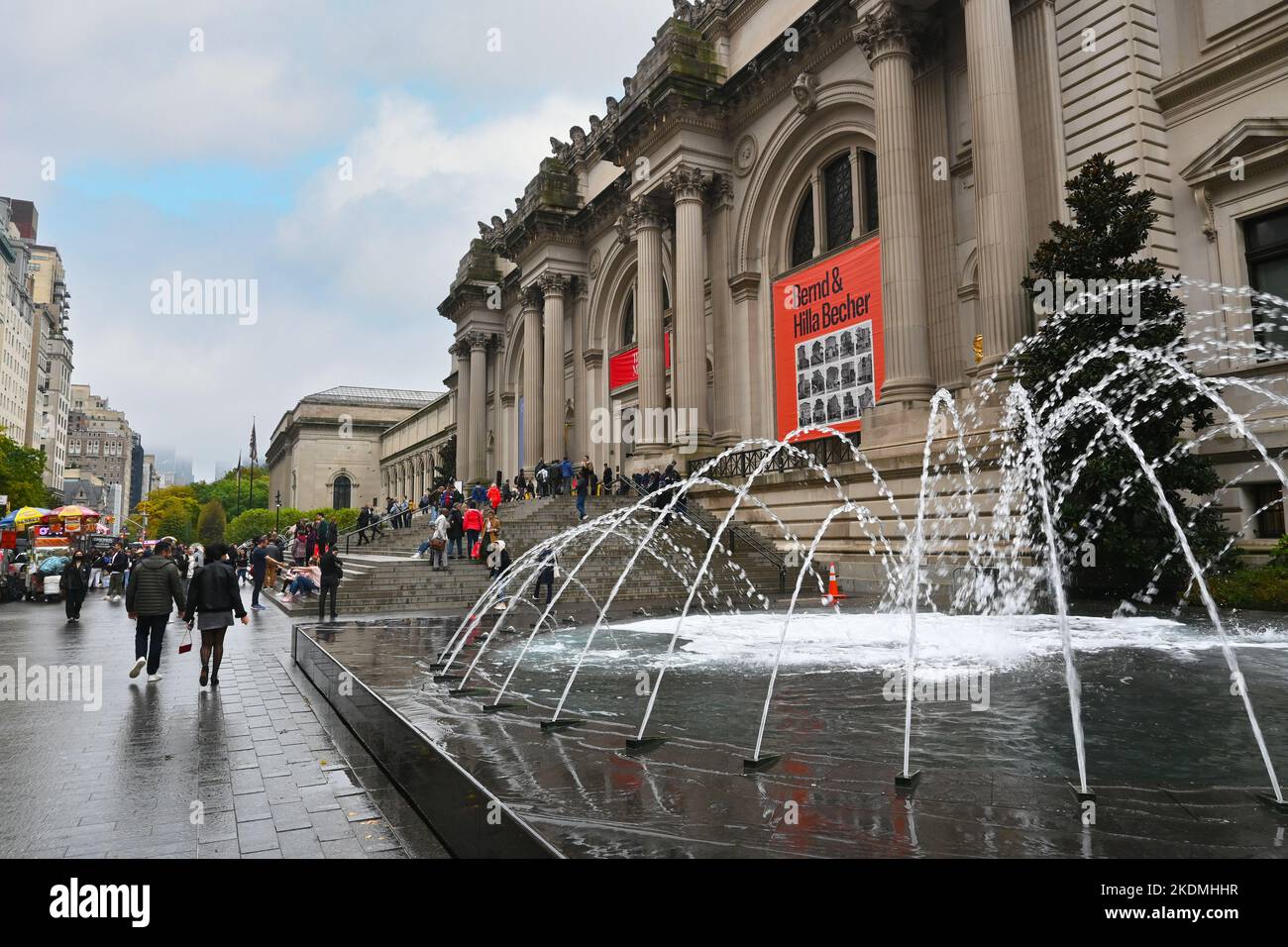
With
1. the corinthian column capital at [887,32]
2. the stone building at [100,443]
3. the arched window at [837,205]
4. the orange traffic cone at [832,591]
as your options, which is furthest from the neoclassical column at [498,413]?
the stone building at [100,443]

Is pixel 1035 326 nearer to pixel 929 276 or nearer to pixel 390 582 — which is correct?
pixel 929 276

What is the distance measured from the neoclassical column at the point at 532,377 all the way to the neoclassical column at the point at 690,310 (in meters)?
14.0

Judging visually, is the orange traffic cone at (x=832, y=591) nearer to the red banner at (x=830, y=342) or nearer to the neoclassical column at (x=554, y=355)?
the red banner at (x=830, y=342)

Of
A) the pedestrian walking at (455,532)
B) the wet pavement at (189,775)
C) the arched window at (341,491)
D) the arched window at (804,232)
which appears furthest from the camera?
the arched window at (341,491)

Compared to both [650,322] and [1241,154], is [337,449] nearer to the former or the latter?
[650,322]

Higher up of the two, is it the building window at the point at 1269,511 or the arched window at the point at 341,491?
the arched window at the point at 341,491

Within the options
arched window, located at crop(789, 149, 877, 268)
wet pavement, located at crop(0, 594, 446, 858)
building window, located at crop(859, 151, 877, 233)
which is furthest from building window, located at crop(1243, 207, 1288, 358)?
wet pavement, located at crop(0, 594, 446, 858)

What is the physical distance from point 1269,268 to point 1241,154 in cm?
230

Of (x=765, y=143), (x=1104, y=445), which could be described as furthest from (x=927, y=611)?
(x=765, y=143)

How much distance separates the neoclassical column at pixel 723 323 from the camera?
1187 inches

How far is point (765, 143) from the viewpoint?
1129 inches

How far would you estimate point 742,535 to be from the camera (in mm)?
23469

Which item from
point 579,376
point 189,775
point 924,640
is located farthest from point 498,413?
point 189,775
